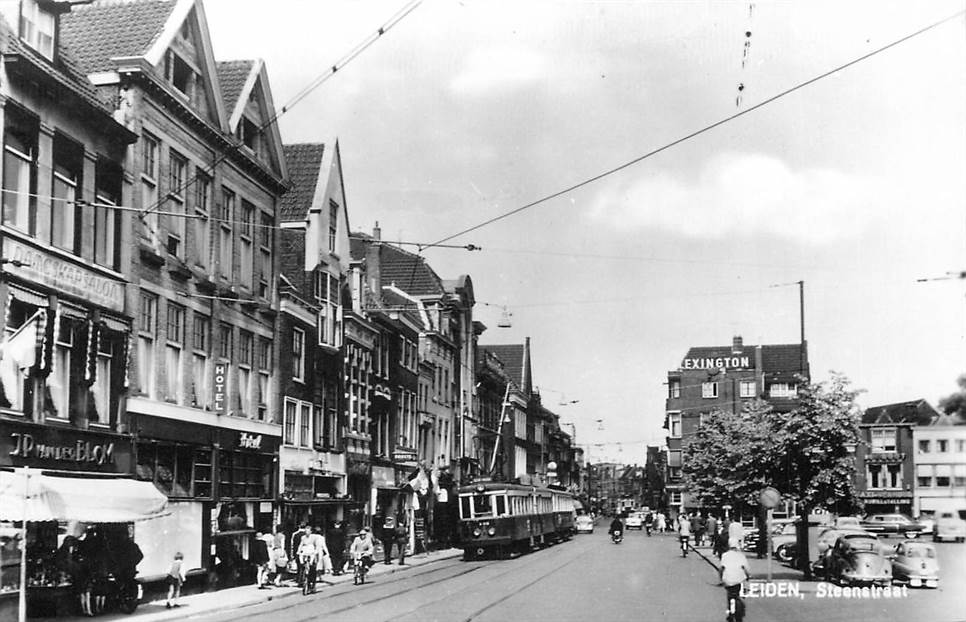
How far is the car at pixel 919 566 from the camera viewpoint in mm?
29766

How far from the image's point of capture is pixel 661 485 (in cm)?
15025

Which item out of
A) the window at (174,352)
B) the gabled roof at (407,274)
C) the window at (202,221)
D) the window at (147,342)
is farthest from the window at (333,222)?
the gabled roof at (407,274)

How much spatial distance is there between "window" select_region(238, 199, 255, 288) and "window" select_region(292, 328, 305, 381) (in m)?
4.09

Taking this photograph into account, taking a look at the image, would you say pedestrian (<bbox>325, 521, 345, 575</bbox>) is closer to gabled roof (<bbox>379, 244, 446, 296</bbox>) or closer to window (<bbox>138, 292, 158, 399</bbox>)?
window (<bbox>138, 292, 158, 399</bbox>)

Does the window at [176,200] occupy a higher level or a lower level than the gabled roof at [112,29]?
lower

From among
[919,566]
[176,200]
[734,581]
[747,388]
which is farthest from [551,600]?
[747,388]

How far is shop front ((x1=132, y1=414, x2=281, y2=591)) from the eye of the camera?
28.3 metres

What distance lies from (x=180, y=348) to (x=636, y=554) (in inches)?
1139

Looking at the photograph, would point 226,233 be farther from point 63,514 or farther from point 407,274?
point 407,274

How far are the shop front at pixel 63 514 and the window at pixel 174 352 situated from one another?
3.97m

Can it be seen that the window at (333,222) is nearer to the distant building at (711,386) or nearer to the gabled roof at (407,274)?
the gabled roof at (407,274)

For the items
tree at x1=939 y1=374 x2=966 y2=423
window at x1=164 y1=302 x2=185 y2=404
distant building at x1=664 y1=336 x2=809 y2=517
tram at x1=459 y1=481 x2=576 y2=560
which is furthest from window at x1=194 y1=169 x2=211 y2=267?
distant building at x1=664 y1=336 x2=809 y2=517

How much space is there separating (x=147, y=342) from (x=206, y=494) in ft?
16.4

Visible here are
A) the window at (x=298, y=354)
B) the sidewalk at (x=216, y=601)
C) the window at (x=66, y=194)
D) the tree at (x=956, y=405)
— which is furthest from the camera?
the window at (x=298, y=354)
